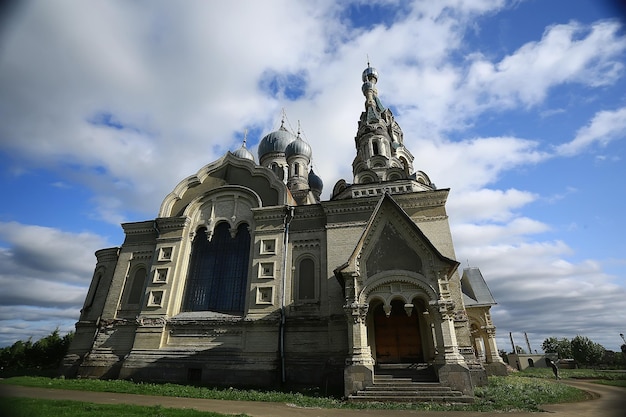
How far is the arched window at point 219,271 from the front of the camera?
60.0 feet

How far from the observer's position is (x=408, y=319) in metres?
14.9

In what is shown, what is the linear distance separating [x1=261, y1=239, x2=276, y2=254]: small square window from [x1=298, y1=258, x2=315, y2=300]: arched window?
1788 mm

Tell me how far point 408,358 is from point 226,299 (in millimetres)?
10017

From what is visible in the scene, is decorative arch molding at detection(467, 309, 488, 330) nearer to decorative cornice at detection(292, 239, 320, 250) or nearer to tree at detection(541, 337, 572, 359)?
decorative cornice at detection(292, 239, 320, 250)

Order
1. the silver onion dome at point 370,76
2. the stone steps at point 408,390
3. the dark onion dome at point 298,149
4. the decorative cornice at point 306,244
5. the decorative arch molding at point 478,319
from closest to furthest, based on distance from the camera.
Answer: the stone steps at point 408,390 → the decorative cornice at point 306,244 → the decorative arch molding at point 478,319 → the silver onion dome at point 370,76 → the dark onion dome at point 298,149

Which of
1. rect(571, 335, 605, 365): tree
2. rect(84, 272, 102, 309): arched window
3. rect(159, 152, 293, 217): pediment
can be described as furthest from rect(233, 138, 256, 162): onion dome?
rect(571, 335, 605, 365): tree

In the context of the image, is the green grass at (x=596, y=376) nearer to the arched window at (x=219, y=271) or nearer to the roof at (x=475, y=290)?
the roof at (x=475, y=290)

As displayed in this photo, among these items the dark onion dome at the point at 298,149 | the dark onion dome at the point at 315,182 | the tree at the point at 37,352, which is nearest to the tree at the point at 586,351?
the dark onion dome at the point at 315,182

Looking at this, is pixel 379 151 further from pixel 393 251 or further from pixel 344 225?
pixel 393 251

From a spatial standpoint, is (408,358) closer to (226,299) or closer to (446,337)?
(446,337)

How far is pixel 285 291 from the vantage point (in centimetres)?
1700

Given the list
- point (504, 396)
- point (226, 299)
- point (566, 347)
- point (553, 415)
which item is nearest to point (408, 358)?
point (504, 396)

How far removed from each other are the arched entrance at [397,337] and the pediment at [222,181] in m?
9.61

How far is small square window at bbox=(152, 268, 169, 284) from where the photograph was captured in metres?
18.7
